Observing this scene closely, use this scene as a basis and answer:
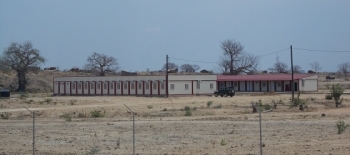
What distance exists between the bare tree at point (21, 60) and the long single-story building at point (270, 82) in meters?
45.4

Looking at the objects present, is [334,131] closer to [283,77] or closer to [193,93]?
[193,93]

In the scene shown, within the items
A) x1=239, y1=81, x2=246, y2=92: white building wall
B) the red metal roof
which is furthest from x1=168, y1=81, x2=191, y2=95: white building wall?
x1=239, y1=81, x2=246, y2=92: white building wall

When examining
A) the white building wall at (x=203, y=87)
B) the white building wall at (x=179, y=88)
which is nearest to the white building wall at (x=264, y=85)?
the white building wall at (x=203, y=87)

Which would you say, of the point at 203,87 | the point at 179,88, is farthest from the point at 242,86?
the point at 179,88

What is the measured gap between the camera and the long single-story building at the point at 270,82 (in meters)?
101

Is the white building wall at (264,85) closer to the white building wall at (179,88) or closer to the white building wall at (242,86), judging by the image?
the white building wall at (242,86)

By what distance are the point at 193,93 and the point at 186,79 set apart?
3.13 m

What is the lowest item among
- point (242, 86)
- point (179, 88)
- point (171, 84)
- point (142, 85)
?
point (179, 88)

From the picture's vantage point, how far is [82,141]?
25500mm

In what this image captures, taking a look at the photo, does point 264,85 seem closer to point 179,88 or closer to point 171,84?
point 179,88

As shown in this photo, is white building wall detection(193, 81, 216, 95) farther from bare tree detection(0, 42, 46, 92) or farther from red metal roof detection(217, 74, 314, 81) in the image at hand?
bare tree detection(0, 42, 46, 92)

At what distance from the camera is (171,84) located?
89.6 meters

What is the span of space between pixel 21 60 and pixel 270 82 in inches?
2298

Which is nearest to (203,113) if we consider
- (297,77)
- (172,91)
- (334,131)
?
(334,131)
